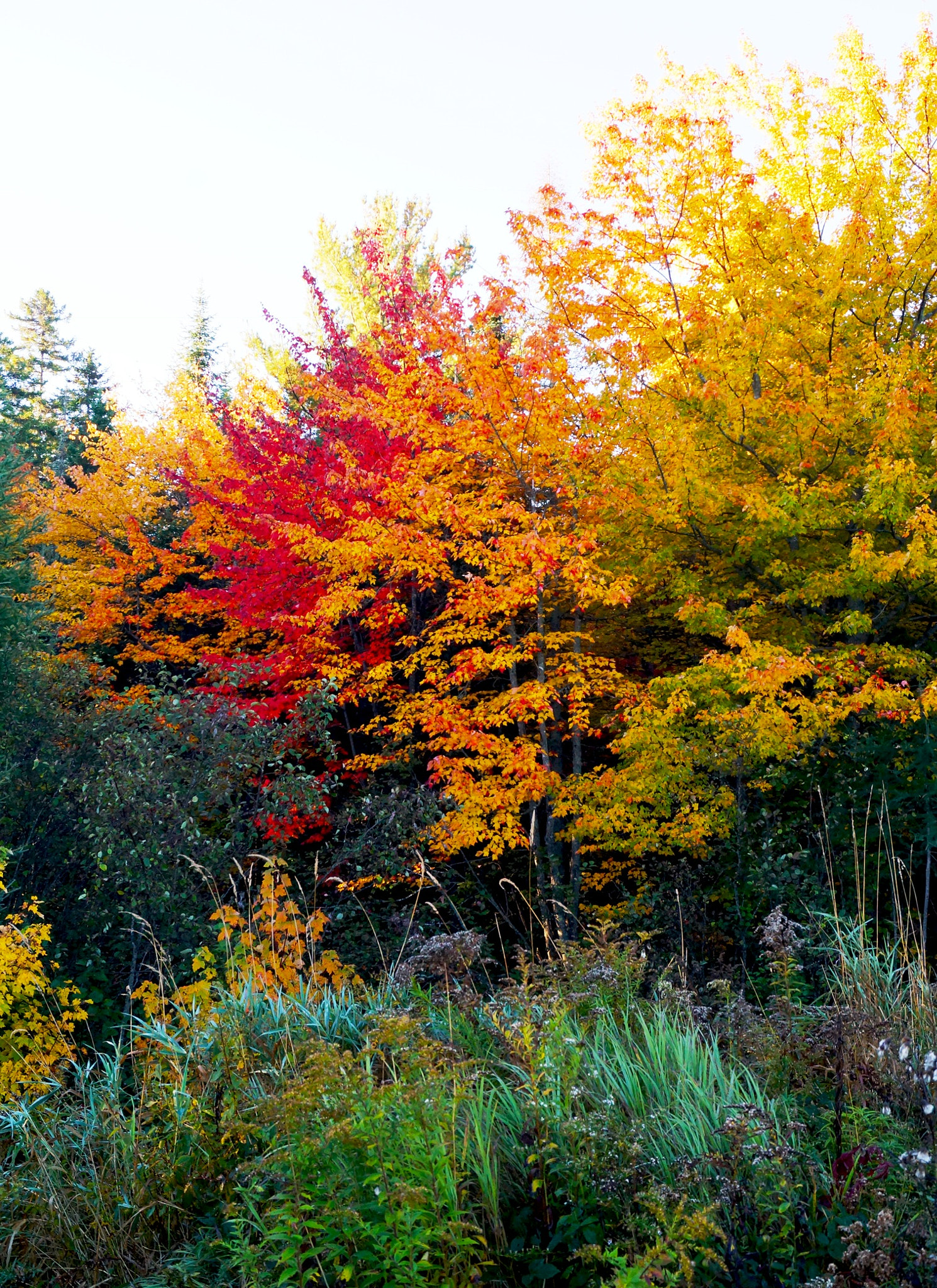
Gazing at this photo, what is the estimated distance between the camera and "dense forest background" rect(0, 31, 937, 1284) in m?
5.38

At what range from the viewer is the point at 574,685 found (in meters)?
9.94

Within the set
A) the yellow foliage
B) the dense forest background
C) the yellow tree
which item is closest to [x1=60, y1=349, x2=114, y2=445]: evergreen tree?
the yellow tree

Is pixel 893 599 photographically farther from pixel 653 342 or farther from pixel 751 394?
pixel 653 342

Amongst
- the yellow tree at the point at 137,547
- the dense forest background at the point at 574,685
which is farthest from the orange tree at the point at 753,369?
the yellow tree at the point at 137,547

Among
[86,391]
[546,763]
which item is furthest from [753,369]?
[86,391]

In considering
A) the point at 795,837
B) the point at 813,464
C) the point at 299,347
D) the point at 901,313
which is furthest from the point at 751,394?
the point at 299,347

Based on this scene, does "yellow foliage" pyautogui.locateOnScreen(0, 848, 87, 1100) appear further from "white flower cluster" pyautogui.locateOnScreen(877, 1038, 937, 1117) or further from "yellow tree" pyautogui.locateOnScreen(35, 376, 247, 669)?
"yellow tree" pyautogui.locateOnScreen(35, 376, 247, 669)

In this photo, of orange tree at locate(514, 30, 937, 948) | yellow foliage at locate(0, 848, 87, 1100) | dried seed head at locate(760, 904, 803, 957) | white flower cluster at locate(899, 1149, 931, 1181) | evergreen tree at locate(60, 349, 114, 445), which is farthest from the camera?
evergreen tree at locate(60, 349, 114, 445)

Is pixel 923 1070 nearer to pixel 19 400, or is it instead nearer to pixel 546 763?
pixel 546 763

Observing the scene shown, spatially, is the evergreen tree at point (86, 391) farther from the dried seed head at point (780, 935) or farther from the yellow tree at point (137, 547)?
the dried seed head at point (780, 935)

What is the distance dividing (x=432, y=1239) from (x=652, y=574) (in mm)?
8192

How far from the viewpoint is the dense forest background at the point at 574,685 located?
5.38 metres

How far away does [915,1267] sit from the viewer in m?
2.62

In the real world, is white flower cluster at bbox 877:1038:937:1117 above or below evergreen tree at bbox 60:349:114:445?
below
